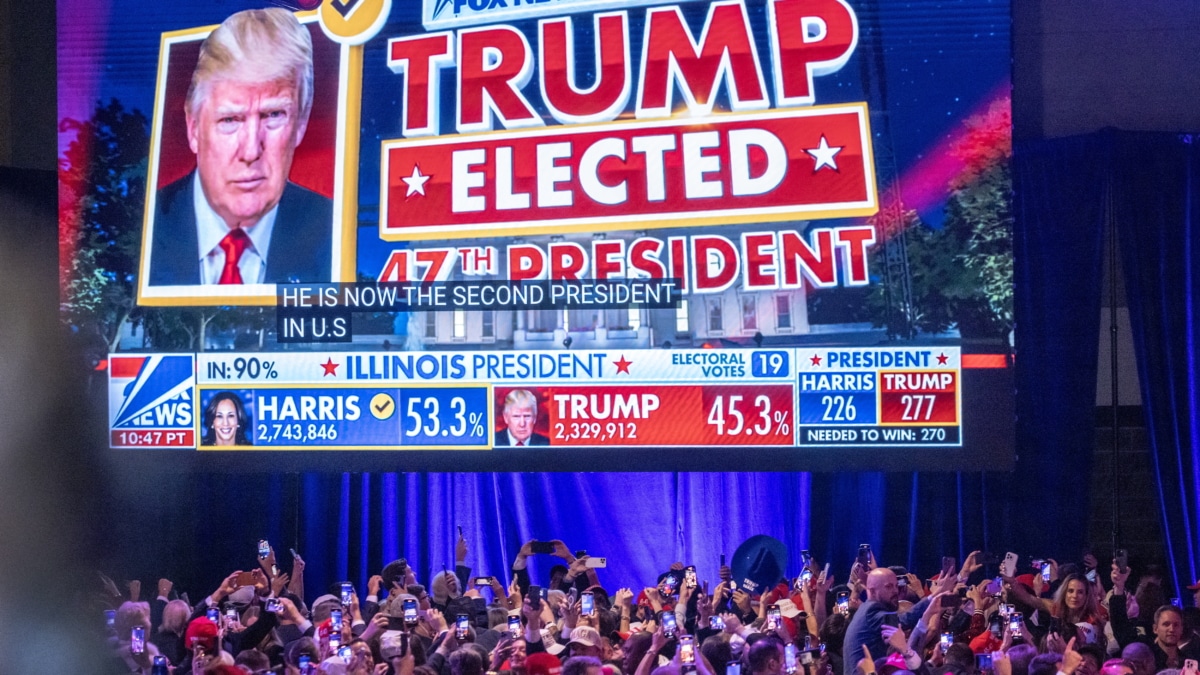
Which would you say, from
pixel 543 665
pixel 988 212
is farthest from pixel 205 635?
pixel 988 212

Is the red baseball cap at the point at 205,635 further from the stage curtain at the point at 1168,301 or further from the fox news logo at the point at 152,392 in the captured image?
the stage curtain at the point at 1168,301

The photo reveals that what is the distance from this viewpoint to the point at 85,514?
22.7 ft

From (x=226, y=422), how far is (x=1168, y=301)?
4.92 meters

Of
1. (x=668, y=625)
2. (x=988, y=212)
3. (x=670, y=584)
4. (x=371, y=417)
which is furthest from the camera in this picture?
(x=371, y=417)

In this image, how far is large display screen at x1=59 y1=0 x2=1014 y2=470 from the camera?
19.8 feet

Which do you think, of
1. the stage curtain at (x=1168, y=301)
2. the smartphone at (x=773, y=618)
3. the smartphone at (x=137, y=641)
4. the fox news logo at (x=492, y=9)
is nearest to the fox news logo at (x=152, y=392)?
the smartphone at (x=137, y=641)

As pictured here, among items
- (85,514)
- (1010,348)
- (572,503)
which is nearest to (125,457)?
(85,514)

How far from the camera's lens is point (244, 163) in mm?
6555

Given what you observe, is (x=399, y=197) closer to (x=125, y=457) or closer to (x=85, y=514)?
(x=125, y=457)

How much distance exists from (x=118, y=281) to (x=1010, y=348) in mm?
4482

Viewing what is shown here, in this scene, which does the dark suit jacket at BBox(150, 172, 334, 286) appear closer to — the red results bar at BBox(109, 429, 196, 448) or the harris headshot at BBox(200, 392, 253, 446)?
the harris headshot at BBox(200, 392, 253, 446)

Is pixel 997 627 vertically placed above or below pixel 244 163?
below

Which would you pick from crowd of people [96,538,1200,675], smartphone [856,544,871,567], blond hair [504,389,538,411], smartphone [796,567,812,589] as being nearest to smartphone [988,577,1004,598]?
crowd of people [96,538,1200,675]

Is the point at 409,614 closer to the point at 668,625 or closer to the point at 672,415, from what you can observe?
the point at 668,625
